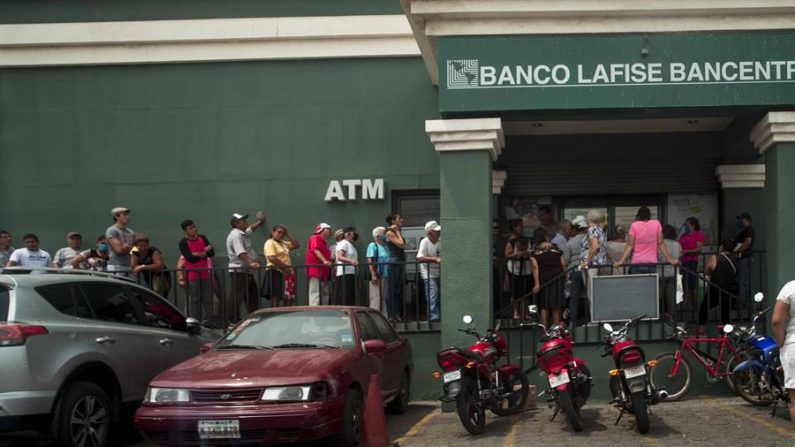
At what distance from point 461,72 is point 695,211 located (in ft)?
21.2

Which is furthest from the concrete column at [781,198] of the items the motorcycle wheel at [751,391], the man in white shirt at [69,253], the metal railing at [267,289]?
the man in white shirt at [69,253]

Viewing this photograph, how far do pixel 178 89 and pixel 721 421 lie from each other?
990 centimetres

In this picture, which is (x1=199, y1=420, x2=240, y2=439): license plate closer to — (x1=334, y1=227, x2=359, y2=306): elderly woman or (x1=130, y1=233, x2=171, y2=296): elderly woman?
(x1=334, y1=227, x2=359, y2=306): elderly woman

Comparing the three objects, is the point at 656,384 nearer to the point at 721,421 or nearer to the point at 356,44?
the point at 721,421

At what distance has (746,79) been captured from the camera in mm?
10859

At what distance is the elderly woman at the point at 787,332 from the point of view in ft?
25.1

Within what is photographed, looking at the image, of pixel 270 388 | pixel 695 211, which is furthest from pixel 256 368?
pixel 695 211

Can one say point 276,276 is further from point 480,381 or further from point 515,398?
point 480,381

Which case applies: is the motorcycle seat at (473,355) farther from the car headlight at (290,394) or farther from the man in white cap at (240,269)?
the man in white cap at (240,269)

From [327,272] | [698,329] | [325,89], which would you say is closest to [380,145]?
[325,89]

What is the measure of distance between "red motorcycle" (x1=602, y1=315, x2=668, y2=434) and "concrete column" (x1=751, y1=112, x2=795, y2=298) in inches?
106

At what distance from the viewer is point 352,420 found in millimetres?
8570

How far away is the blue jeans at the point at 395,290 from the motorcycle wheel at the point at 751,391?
447cm

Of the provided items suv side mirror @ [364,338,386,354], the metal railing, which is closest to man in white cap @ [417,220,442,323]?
the metal railing
